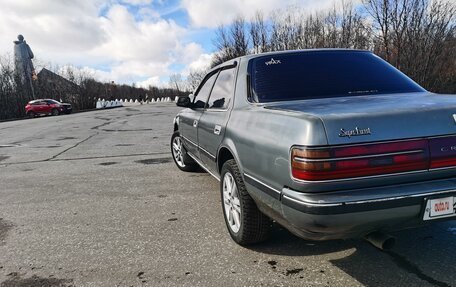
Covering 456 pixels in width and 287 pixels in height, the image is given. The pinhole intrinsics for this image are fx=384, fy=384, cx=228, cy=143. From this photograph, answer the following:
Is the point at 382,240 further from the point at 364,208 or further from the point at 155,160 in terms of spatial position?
the point at 155,160

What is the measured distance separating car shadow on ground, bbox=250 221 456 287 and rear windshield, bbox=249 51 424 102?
1300 millimetres

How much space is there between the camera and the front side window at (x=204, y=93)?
187 inches

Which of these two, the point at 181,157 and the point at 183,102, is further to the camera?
the point at 181,157

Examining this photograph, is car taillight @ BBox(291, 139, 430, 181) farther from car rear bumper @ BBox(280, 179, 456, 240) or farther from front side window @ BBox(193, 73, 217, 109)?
front side window @ BBox(193, 73, 217, 109)

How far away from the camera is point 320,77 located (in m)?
3.53

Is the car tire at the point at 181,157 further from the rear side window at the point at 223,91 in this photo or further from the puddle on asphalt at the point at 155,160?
the rear side window at the point at 223,91

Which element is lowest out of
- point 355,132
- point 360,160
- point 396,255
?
point 396,255

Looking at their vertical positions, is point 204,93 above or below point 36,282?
above

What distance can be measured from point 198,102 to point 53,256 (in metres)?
2.53

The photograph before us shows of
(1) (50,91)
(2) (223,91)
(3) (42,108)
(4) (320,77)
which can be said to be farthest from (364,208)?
(1) (50,91)

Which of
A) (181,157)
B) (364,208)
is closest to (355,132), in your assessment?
(364,208)

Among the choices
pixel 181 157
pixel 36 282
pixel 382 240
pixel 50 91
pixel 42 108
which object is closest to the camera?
pixel 382 240

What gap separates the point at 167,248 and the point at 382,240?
1.87 m

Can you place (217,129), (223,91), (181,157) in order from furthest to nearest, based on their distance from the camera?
(181,157)
(223,91)
(217,129)
